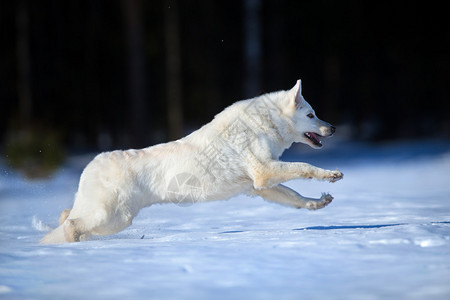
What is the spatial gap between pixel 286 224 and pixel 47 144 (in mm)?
8826

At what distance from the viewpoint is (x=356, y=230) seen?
540cm

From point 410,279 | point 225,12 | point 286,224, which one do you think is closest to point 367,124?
point 225,12

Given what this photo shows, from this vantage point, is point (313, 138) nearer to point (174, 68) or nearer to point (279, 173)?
point (279, 173)

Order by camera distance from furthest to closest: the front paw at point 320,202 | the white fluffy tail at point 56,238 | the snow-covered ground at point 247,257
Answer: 1. the front paw at point 320,202
2. the white fluffy tail at point 56,238
3. the snow-covered ground at point 247,257

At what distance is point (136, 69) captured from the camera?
16594mm

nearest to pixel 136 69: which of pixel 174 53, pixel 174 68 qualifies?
pixel 174 53

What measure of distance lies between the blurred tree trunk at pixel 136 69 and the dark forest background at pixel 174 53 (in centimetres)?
3

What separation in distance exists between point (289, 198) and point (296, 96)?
1168 millimetres

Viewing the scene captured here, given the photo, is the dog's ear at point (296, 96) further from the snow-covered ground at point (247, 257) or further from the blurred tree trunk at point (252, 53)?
the blurred tree trunk at point (252, 53)

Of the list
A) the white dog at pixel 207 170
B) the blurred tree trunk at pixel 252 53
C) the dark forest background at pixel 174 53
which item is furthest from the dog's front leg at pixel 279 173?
the blurred tree trunk at pixel 252 53

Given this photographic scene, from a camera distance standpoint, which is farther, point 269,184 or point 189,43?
point 189,43

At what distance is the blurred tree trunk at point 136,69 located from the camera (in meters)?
16.6

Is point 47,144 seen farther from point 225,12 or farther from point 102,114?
point 225,12

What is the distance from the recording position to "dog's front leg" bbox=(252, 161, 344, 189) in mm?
5656
